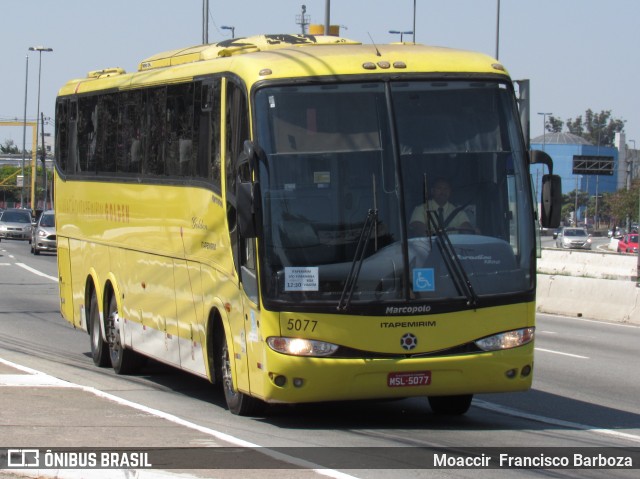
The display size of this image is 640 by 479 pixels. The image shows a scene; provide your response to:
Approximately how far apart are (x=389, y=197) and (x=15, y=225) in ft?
177

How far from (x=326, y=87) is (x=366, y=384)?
252cm

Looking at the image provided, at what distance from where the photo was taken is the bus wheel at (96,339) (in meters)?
15.5

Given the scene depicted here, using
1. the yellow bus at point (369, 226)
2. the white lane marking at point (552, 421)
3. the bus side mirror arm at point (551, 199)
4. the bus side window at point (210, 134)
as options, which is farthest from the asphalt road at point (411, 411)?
the bus side window at point (210, 134)

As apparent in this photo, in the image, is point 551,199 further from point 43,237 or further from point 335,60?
point 43,237

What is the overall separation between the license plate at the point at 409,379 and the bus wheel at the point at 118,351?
17.9 feet

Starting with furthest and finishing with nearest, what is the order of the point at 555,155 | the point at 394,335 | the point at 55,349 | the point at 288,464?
the point at 555,155
the point at 55,349
the point at 394,335
the point at 288,464

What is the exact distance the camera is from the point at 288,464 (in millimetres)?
8188

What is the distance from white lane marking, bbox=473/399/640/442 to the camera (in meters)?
10.2

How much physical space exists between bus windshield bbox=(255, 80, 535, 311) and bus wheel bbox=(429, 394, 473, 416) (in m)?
1.47

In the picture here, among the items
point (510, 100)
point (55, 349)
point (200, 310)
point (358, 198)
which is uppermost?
point (510, 100)

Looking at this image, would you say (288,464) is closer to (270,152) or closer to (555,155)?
(270,152)

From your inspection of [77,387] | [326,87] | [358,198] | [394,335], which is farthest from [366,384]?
[77,387]

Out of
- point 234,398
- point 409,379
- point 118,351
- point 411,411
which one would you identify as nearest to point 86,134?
point 118,351

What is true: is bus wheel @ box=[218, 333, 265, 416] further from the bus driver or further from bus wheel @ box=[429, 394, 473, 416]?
the bus driver
